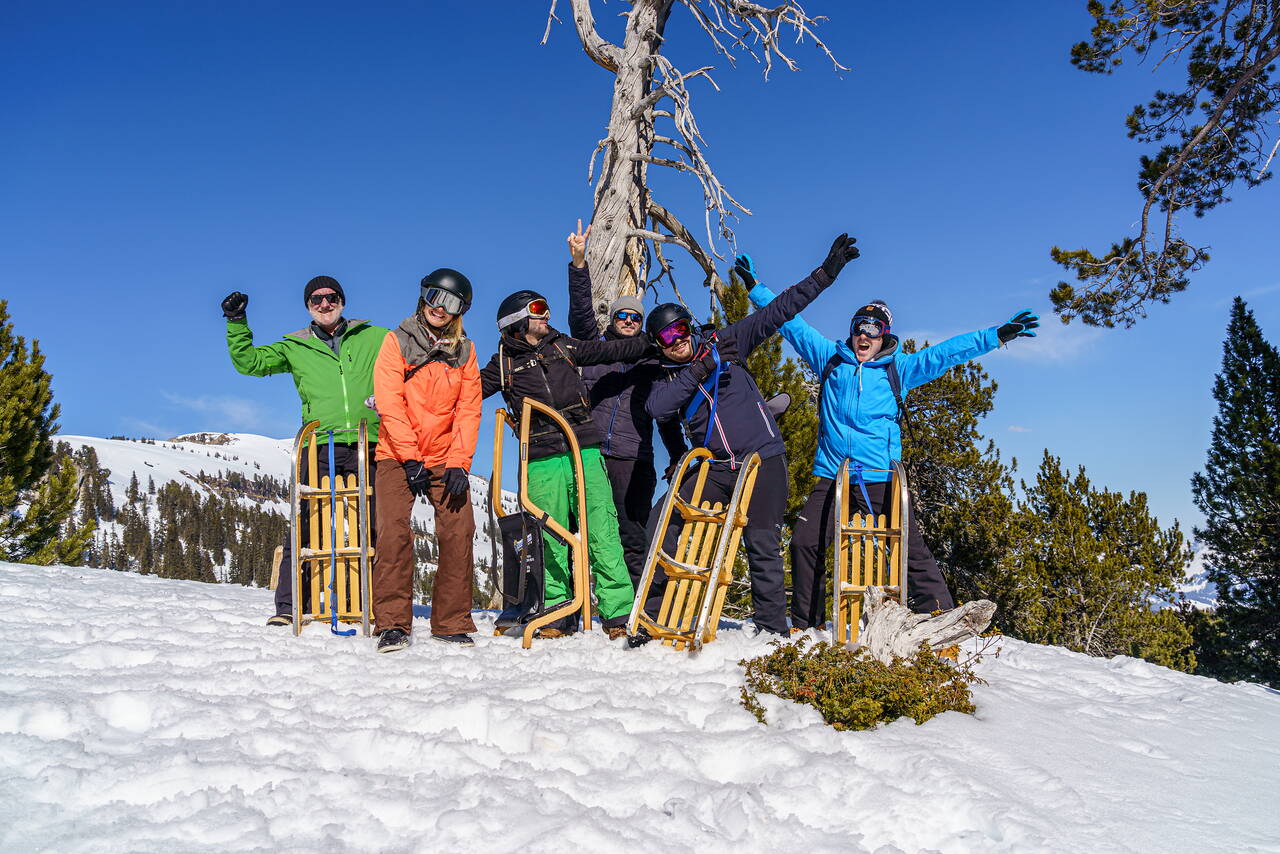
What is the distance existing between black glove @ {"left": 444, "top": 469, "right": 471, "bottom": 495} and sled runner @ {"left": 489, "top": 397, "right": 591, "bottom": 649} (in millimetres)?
277

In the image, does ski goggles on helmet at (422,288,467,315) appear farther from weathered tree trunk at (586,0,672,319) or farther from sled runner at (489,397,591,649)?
weathered tree trunk at (586,0,672,319)

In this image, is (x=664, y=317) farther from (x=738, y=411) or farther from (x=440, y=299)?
(x=440, y=299)

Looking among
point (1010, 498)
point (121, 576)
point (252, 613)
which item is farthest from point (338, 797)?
point (1010, 498)

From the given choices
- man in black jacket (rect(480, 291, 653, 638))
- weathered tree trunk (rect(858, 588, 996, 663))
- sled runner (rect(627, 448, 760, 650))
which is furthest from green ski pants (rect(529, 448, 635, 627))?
weathered tree trunk (rect(858, 588, 996, 663))

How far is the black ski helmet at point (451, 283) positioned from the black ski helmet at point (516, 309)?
16.8 inches

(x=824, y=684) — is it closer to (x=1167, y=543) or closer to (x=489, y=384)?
(x=489, y=384)

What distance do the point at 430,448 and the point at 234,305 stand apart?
1.75m

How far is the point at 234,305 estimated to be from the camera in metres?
5.81

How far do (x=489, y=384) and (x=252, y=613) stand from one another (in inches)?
111

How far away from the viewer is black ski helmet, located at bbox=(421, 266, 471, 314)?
18.3ft

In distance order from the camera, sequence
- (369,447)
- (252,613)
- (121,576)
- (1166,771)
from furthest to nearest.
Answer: (121,576)
(252,613)
(369,447)
(1166,771)

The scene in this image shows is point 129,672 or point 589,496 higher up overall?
point 589,496

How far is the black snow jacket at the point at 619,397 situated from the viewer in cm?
650

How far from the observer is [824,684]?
13.8ft
